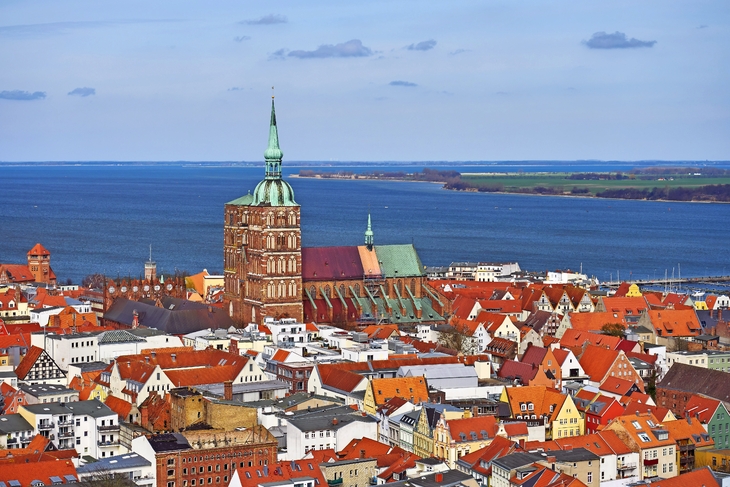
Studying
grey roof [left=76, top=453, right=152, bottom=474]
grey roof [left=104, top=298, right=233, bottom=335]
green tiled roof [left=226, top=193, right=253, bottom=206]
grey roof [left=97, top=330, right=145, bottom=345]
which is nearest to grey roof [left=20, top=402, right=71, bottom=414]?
grey roof [left=76, top=453, right=152, bottom=474]

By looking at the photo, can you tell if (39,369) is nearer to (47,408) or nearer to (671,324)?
(47,408)

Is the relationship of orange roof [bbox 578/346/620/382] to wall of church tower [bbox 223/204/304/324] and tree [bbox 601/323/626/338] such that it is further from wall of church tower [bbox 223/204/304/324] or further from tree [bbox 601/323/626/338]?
wall of church tower [bbox 223/204/304/324]


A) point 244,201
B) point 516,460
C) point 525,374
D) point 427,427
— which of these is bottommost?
point 516,460

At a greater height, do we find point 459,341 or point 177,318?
point 177,318

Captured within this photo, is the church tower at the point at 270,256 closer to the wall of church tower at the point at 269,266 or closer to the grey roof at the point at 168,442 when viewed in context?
the wall of church tower at the point at 269,266

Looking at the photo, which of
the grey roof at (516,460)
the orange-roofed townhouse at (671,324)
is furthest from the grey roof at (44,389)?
the orange-roofed townhouse at (671,324)

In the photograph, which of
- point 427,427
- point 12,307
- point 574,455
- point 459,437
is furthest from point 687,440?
point 12,307
